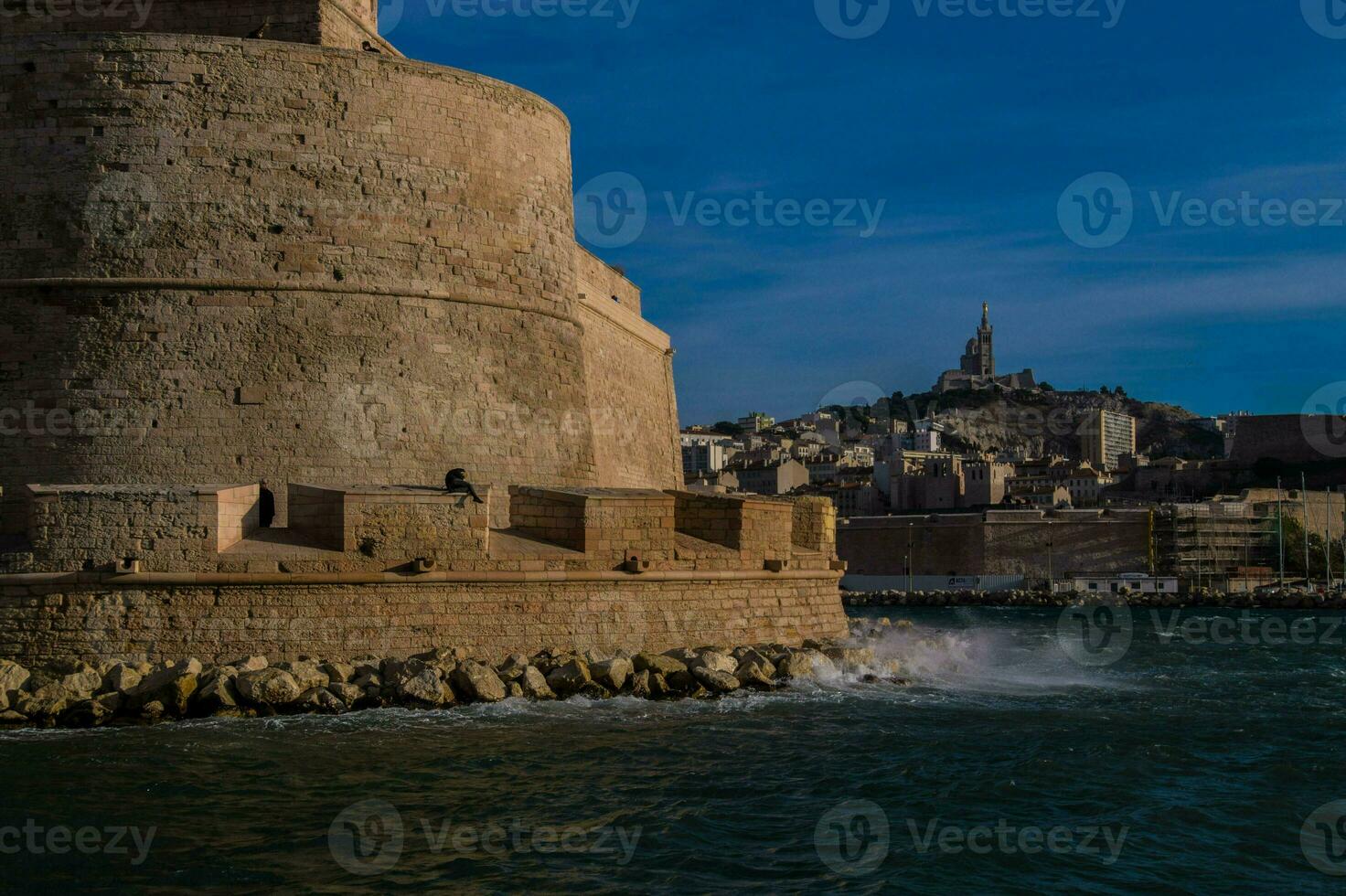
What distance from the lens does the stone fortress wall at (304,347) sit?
38.4 feet

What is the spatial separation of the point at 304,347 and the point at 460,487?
7.85ft

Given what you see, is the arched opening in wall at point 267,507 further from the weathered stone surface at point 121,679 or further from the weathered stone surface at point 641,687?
the weathered stone surface at point 641,687

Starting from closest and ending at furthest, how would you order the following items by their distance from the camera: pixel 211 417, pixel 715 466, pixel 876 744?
pixel 876 744, pixel 211 417, pixel 715 466

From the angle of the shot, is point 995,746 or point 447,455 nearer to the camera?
point 995,746

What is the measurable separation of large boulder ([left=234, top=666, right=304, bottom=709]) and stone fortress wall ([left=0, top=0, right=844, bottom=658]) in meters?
0.72

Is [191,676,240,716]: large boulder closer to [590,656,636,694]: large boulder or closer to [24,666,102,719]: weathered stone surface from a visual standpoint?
[24,666,102,719]: weathered stone surface

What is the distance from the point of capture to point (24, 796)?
317 inches

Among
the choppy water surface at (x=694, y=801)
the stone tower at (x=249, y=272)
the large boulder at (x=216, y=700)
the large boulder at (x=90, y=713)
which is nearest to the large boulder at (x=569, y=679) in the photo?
the choppy water surface at (x=694, y=801)

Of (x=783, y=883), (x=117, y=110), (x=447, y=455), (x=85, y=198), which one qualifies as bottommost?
(x=783, y=883)

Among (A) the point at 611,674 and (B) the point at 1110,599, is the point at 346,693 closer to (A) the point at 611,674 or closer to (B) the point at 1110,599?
(A) the point at 611,674

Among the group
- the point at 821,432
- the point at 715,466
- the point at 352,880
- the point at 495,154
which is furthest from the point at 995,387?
the point at 352,880

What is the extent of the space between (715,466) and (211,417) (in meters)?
81.1

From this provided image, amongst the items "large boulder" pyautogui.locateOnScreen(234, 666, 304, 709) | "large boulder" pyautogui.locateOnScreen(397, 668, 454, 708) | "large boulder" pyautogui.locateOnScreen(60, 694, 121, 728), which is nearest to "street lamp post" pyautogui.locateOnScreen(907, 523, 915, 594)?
"large boulder" pyautogui.locateOnScreen(397, 668, 454, 708)

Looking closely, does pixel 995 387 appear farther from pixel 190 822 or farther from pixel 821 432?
pixel 190 822
